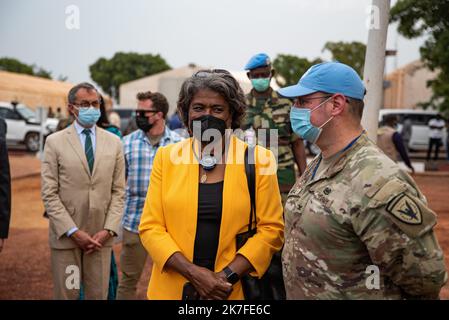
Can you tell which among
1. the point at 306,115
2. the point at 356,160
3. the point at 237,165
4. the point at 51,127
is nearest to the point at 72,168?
the point at 237,165

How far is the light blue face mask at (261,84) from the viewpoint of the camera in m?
4.78

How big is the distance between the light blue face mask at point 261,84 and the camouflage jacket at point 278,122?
0.09 m

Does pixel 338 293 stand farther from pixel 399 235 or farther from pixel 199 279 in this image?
pixel 199 279

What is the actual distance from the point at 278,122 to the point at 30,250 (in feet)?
13.9

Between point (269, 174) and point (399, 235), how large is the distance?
0.86m

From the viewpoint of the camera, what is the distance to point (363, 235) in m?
2.15

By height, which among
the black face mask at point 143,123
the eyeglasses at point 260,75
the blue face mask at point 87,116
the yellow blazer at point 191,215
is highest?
the eyeglasses at point 260,75

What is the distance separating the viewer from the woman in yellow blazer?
267 cm

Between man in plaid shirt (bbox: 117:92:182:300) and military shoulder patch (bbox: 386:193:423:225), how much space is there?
3.01 metres

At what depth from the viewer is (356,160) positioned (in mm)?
2275

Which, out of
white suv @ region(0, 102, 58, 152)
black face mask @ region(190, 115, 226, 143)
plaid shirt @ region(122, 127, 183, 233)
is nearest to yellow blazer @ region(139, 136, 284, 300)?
black face mask @ region(190, 115, 226, 143)

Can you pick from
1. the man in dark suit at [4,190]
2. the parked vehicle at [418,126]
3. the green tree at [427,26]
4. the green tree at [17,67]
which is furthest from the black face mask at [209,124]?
the green tree at [17,67]

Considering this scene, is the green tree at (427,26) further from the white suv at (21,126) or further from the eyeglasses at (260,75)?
the white suv at (21,126)

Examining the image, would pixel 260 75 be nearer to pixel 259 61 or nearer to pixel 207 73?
pixel 259 61
